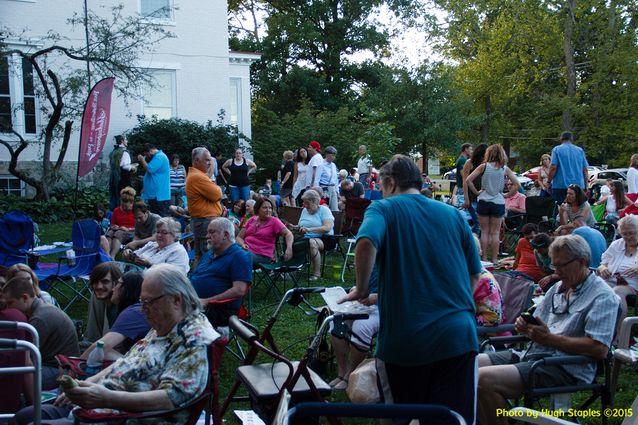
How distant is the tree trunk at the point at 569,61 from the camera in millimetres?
30391

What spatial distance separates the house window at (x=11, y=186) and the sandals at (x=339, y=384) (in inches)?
629

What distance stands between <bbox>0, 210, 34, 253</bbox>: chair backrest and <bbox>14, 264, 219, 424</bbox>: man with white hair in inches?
199

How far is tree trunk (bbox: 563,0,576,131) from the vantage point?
3039 cm

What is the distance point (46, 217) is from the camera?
1633 cm

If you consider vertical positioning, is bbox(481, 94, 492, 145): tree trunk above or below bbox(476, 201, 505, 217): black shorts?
above

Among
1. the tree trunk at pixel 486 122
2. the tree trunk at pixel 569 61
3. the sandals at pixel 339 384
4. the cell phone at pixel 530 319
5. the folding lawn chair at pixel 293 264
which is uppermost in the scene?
the tree trunk at pixel 569 61

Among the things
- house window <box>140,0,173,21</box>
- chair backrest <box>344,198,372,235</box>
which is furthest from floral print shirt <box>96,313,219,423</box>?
house window <box>140,0,173,21</box>

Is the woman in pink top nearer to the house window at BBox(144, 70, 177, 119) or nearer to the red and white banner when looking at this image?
the red and white banner

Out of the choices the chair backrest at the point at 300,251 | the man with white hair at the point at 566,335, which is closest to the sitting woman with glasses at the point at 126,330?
the man with white hair at the point at 566,335

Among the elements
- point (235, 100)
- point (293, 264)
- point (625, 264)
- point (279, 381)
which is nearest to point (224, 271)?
point (279, 381)

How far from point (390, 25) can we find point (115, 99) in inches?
705

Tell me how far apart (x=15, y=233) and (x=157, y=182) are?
149 inches

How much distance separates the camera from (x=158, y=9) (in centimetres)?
1988

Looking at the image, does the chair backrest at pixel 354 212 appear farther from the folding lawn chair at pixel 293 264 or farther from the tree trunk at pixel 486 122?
the tree trunk at pixel 486 122
